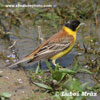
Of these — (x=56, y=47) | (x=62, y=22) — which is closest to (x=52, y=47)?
(x=56, y=47)

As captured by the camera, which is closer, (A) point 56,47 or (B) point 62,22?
(A) point 56,47

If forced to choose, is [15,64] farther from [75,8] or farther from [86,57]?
[75,8]

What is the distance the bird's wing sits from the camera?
7.10 metres

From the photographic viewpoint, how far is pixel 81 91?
5.40 meters

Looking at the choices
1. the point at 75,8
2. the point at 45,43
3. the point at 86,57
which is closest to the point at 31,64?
the point at 45,43

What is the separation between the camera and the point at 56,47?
738 cm

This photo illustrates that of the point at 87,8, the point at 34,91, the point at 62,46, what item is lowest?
the point at 34,91

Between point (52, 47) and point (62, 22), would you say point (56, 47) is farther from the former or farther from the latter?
point (62, 22)

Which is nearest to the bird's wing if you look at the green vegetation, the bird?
the bird

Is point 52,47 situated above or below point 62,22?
below

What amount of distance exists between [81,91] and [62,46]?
2.11 m

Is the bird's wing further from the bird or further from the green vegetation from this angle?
the green vegetation

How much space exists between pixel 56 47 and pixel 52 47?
90 mm

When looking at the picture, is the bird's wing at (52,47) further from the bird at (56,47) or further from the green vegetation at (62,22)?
the green vegetation at (62,22)
